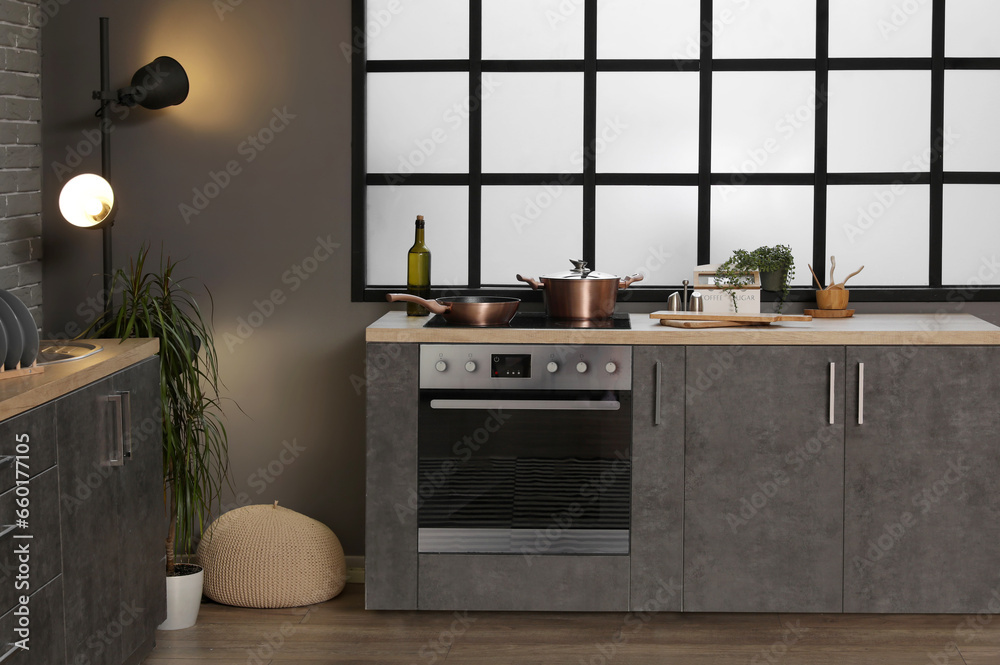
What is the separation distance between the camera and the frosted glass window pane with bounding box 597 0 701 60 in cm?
362

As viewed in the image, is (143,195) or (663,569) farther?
(143,195)

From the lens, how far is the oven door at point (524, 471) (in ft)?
10.3

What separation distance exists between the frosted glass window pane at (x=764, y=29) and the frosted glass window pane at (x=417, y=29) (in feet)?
3.21

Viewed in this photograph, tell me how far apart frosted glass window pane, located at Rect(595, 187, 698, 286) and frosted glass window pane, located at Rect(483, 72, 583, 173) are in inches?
8.9

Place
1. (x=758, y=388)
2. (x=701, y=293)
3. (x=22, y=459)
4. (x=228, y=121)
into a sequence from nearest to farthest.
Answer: (x=22, y=459) < (x=758, y=388) < (x=701, y=293) < (x=228, y=121)

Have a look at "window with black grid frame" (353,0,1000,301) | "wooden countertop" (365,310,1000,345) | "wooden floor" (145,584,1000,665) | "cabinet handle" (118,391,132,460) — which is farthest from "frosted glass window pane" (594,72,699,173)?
"cabinet handle" (118,391,132,460)

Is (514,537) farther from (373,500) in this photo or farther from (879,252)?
(879,252)

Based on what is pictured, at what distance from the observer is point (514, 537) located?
3188 mm

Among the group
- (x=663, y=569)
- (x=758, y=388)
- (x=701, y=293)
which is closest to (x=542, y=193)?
(x=701, y=293)

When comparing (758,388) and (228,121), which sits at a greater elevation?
(228,121)

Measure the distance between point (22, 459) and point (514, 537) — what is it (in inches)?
63.4

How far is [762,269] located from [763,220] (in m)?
0.32

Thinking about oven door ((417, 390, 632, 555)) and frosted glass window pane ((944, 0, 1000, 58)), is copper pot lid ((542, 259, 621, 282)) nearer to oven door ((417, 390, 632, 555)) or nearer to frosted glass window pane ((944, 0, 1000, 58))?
oven door ((417, 390, 632, 555))

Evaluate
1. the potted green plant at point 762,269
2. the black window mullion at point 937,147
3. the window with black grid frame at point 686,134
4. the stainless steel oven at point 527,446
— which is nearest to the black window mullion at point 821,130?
the window with black grid frame at point 686,134
